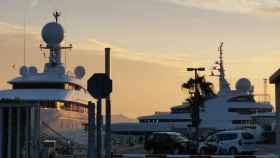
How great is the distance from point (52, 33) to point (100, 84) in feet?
217

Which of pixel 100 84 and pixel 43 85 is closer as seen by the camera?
pixel 100 84

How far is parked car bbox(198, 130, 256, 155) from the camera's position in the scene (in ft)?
126

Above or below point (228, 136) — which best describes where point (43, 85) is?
above

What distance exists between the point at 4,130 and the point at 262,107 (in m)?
95.9

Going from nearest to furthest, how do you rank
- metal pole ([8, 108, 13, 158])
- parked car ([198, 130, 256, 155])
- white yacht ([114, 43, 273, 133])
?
metal pole ([8, 108, 13, 158]) → parked car ([198, 130, 256, 155]) → white yacht ([114, 43, 273, 133])

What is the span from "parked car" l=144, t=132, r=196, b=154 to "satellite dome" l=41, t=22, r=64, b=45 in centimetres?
3966

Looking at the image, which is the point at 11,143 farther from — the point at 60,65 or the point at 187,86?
the point at 60,65

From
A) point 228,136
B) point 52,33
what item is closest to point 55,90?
point 52,33

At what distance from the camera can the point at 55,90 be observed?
75188 mm

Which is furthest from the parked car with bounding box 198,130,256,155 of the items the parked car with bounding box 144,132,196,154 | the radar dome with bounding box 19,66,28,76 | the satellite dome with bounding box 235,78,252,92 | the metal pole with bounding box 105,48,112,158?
the satellite dome with bounding box 235,78,252,92

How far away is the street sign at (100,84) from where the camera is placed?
12.8m

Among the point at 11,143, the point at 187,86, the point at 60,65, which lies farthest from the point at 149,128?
the point at 11,143

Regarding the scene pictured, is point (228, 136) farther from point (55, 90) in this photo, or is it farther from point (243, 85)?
point (243, 85)

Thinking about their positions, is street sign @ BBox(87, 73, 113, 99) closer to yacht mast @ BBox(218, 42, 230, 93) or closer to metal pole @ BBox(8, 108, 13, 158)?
metal pole @ BBox(8, 108, 13, 158)
